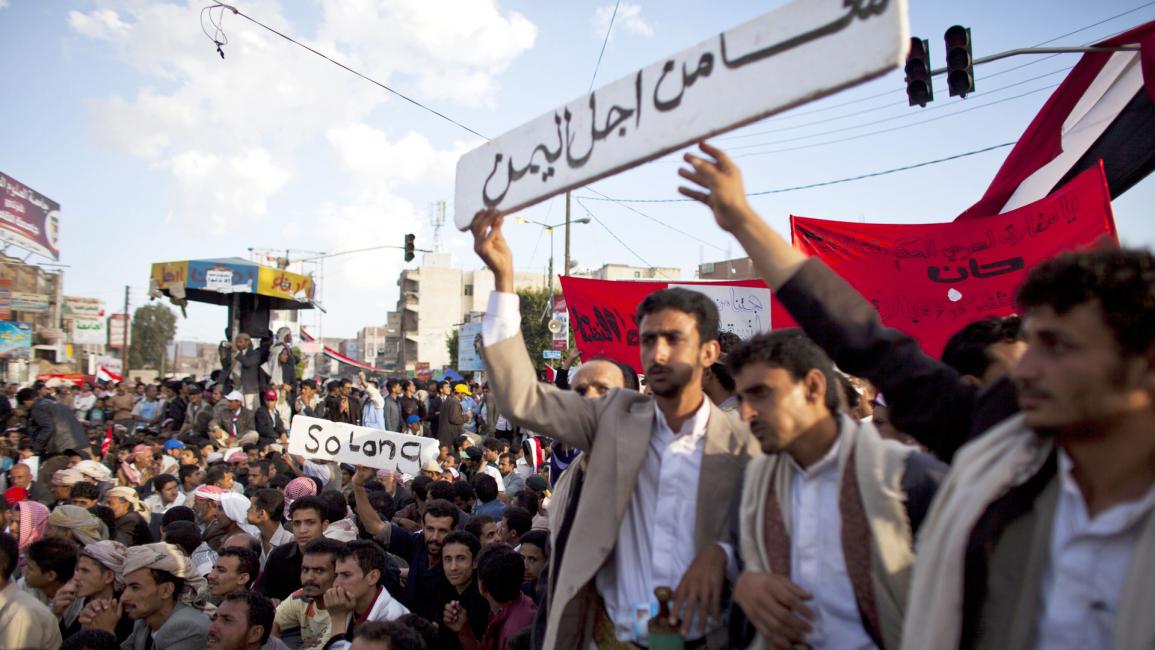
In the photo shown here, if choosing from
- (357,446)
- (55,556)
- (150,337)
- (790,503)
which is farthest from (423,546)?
(150,337)

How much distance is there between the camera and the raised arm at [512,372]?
228cm

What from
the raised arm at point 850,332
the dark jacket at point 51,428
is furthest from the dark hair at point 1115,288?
the dark jacket at point 51,428

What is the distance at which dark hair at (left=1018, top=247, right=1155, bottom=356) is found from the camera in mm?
1304

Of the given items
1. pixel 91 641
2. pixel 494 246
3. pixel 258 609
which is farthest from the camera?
pixel 258 609

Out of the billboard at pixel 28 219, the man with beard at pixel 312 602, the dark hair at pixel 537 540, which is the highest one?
the billboard at pixel 28 219

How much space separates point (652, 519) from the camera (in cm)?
228

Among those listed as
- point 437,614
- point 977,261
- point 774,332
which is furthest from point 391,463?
point 774,332

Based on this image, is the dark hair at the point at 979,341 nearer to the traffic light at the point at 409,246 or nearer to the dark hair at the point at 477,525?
the dark hair at the point at 477,525

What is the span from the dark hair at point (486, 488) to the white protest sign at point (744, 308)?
2664mm

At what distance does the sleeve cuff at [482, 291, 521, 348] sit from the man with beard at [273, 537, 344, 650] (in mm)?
2575

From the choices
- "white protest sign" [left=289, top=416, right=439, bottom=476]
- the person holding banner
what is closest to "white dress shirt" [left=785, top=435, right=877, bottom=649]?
the person holding banner

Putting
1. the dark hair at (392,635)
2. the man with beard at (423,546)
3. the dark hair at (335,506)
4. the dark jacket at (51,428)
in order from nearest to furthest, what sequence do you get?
the dark hair at (392,635)
the man with beard at (423,546)
the dark hair at (335,506)
the dark jacket at (51,428)

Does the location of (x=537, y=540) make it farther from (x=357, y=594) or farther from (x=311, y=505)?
(x=311, y=505)

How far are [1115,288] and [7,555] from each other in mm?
4861
